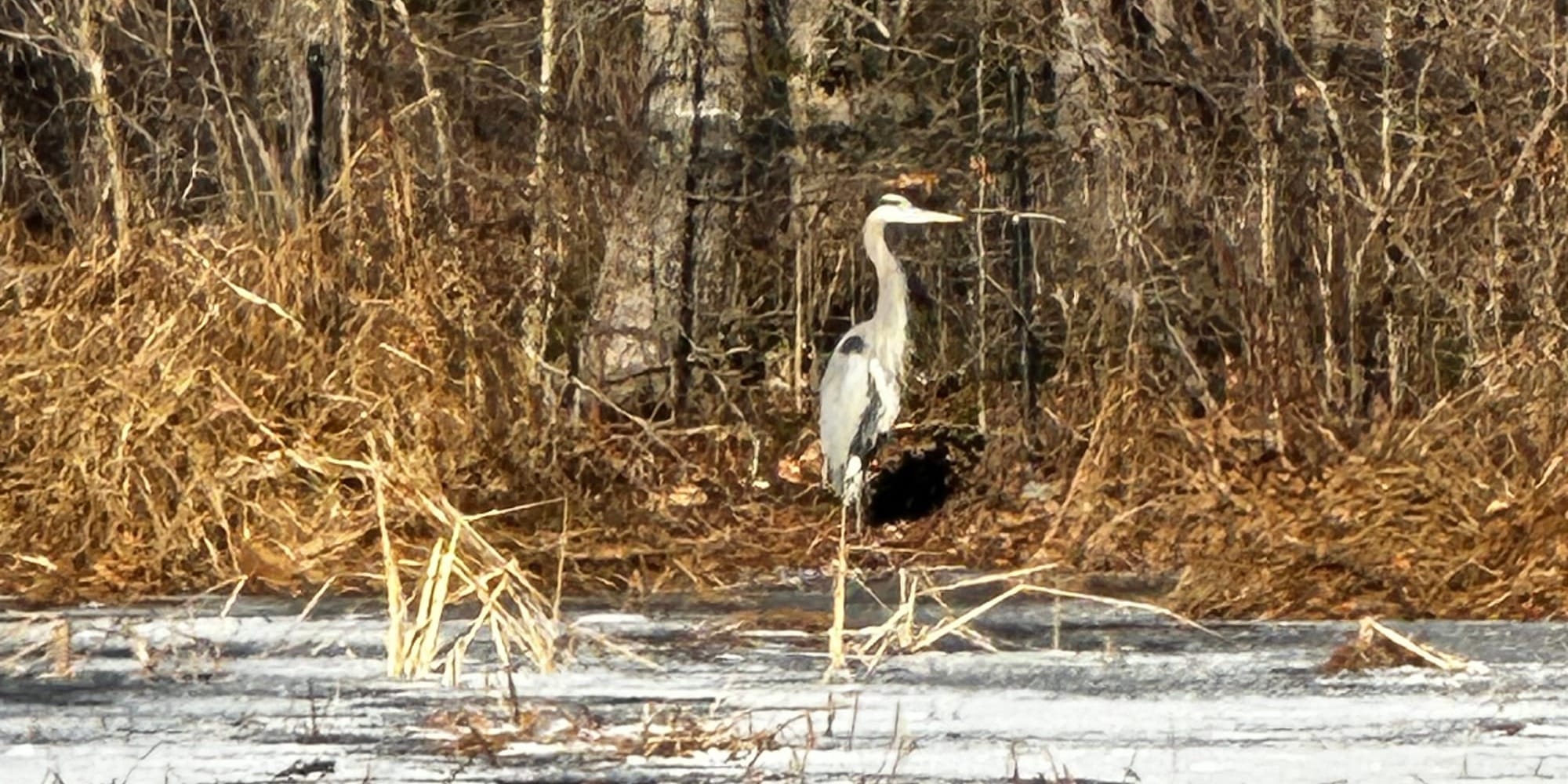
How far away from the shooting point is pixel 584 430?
11.2m

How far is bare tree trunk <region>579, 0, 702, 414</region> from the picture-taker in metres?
12.4

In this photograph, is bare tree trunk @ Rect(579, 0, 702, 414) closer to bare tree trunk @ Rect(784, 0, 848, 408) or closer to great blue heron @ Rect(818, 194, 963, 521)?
bare tree trunk @ Rect(784, 0, 848, 408)

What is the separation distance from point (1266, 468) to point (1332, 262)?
1.37 meters

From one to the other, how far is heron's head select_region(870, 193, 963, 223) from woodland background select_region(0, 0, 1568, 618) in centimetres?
40

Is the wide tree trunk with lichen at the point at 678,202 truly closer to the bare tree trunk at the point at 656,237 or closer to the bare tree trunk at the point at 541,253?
the bare tree trunk at the point at 656,237

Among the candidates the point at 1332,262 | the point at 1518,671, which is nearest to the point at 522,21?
the point at 1332,262

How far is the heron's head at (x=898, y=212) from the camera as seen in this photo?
12.0 m

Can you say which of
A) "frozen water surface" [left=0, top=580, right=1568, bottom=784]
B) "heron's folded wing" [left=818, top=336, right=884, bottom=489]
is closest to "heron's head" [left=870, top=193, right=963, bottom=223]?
"heron's folded wing" [left=818, top=336, right=884, bottom=489]

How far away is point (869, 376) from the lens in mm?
11602

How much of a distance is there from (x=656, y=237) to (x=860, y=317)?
1623 millimetres

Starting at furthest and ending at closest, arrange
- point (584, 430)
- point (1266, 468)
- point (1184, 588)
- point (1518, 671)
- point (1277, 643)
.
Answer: point (584, 430)
point (1266, 468)
point (1184, 588)
point (1277, 643)
point (1518, 671)

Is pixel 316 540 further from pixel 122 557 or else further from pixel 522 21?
pixel 522 21

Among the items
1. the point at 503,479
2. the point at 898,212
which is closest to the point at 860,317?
the point at 898,212

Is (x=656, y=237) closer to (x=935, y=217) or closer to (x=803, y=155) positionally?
(x=803, y=155)
